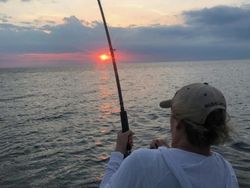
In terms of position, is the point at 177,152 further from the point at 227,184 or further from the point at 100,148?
the point at 100,148

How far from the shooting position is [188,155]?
2.89m

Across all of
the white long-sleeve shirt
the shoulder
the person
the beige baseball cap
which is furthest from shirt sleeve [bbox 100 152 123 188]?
the beige baseball cap

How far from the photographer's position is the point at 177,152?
288 cm

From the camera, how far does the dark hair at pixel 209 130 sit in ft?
9.66

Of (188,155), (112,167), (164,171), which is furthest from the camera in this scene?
(112,167)

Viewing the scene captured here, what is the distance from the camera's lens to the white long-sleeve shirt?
2.75 m

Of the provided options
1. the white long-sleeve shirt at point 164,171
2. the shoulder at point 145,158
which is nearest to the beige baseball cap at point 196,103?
the white long-sleeve shirt at point 164,171

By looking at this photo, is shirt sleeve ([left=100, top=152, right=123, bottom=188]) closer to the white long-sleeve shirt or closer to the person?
the person

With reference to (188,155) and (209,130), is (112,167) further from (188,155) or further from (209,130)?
(209,130)

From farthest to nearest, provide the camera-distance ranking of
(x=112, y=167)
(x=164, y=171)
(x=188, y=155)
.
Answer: (x=112, y=167), (x=188, y=155), (x=164, y=171)

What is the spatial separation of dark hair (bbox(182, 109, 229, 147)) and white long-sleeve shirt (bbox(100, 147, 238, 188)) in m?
0.12

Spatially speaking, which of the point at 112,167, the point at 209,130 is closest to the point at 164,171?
the point at 209,130

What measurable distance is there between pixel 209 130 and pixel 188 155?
25 cm

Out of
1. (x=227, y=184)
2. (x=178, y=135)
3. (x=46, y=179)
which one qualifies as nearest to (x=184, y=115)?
(x=178, y=135)
